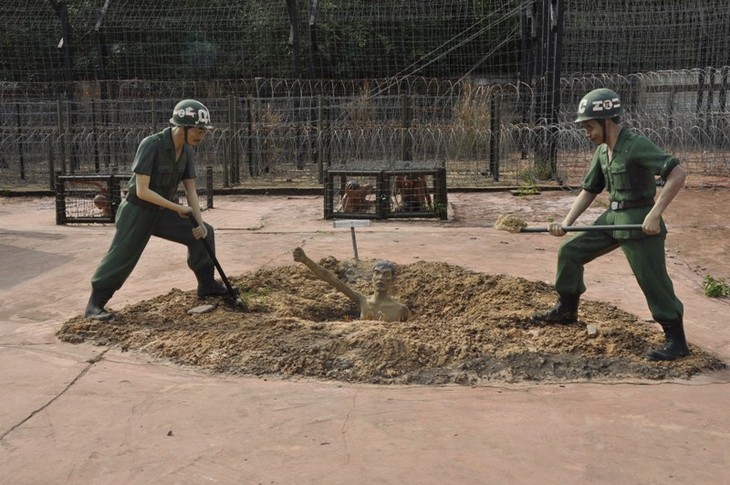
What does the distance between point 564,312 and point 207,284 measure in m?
2.78

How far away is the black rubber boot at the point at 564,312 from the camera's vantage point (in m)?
5.62

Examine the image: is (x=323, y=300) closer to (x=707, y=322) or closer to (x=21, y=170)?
(x=707, y=322)

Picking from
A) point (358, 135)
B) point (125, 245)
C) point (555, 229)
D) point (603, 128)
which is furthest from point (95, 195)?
point (603, 128)

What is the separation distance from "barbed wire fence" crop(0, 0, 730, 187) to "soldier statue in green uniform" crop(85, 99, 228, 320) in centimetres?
757

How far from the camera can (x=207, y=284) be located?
6.43 metres

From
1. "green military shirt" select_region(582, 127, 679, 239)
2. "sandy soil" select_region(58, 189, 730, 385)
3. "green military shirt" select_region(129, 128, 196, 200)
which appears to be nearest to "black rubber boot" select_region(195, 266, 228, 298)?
"sandy soil" select_region(58, 189, 730, 385)

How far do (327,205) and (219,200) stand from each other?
366 centimetres

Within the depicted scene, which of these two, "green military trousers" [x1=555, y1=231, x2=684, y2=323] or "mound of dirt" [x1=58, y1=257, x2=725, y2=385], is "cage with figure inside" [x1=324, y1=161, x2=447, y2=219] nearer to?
"mound of dirt" [x1=58, y1=257, x2=725, y2=385]

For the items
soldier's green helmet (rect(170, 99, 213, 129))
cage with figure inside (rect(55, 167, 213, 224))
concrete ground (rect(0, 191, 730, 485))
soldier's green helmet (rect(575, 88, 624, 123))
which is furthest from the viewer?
cage with figure inside (rect(55, 167, 213, 224))

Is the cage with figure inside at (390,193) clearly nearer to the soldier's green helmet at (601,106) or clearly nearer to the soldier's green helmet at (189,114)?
the soldier's green helmet at (189,114)

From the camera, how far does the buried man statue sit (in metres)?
6.05

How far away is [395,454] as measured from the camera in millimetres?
3697

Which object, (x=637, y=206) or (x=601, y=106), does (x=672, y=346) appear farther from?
(x=601, y=106)

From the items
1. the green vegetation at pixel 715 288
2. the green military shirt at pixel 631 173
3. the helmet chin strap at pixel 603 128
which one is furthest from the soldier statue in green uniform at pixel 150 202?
the green vegetation at pixel 715 288
